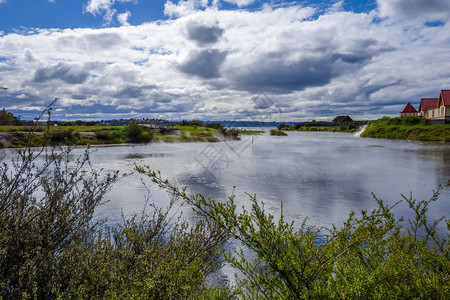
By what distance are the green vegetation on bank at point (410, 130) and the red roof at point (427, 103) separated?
4721mm

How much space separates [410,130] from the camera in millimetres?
48719

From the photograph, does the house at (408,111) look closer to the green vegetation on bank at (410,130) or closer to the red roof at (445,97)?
the green vegetation on bank at (410,130)

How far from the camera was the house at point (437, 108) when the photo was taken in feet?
155

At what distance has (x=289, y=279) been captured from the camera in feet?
8.20

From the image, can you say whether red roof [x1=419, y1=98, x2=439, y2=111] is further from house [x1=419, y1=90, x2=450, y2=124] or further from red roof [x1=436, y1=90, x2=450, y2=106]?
red roof [x1=436, y1=90, x2=450, y2=106]

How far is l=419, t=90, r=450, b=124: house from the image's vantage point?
4711cm

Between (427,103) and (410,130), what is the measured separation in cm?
1284

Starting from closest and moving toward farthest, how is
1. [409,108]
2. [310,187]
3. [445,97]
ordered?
[310,187] → [445,97] → [409,108]

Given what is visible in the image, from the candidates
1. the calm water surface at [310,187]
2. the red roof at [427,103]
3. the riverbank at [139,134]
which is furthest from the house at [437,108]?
the calm water surface at [310,187]

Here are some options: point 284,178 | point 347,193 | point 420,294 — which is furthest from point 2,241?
point 284,178

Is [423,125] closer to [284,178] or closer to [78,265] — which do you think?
[284,178]

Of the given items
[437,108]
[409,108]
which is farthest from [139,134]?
[409,108]

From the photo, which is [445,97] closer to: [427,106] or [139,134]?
[427,106]

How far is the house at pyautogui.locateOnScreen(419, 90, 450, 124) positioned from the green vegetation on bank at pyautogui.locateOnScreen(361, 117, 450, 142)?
2145 millimetres
